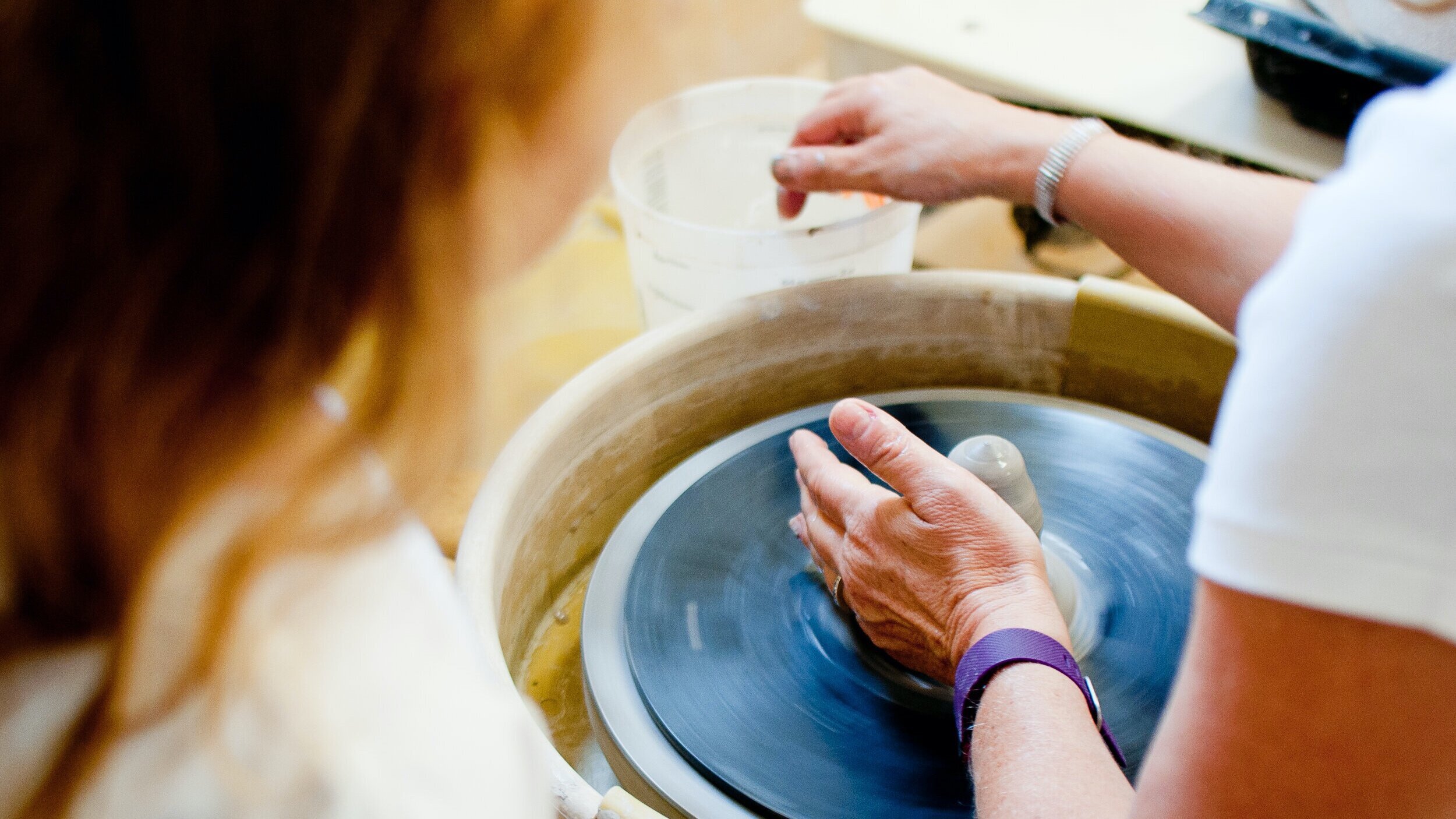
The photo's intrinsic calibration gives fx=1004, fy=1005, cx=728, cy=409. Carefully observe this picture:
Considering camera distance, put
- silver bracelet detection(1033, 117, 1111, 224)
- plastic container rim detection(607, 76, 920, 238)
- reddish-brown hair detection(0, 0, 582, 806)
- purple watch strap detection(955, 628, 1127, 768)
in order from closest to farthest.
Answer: reddish-brown hair detection(0, 0, 582, 806), purple watch strap detection(955, 628, 1127, 768), silver bracelet detection(1033, 117, 1111, 224), plastic container rim detection(607, 76, 920, 238)

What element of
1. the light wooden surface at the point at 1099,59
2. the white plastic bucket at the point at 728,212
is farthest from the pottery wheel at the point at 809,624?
the light wooden surface at the point at 1099,59

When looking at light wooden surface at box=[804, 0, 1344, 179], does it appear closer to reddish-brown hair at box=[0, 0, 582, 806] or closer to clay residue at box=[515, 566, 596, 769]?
clay residue at box=[515, 566, 596, 769]

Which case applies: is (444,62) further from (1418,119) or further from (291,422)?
(1418,119)

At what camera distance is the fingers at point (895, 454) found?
2.61ft

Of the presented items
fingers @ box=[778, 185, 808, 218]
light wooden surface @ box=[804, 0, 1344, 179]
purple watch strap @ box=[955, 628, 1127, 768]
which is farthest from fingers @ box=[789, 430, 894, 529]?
light wooden surface @ box=[804, 0, 1344, 179]

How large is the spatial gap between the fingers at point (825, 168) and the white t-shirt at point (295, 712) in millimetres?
690

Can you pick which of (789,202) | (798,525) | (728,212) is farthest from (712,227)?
(798,525)

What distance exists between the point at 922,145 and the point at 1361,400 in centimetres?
71

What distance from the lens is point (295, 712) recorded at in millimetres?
456

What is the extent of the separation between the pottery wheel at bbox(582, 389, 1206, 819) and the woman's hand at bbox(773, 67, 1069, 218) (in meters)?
0.25

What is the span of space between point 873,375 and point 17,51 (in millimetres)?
1002

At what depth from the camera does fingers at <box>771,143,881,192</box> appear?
105 cm

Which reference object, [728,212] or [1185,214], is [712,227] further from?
[1185,214]

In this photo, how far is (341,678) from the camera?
0.47m
